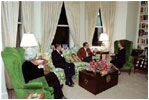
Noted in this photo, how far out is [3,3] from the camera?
11.1ft

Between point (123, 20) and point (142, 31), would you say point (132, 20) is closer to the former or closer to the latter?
point (123, 20)

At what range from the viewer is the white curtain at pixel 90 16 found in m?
5.07

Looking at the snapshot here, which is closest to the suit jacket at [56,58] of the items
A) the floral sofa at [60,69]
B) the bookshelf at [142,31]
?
the floral sofa at [60,69]

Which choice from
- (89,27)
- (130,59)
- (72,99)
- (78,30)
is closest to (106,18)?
(89,27)

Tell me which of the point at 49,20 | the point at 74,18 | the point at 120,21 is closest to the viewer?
the point at 49,20

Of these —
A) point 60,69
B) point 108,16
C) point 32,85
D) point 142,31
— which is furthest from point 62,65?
point 142,31

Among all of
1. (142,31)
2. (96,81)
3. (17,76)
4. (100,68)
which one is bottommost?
(96,81)

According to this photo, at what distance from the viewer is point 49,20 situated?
4.31 meters

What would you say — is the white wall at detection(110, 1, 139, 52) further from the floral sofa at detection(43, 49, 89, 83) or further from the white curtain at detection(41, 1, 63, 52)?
the white curtain at detection(41, 1, 63, 52)

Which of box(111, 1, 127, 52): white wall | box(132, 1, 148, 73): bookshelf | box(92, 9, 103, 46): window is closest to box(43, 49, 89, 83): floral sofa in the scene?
box(92, 9, 103, 46): window

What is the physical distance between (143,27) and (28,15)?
4210 millimetres

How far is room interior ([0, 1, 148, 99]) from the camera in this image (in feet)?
9.34

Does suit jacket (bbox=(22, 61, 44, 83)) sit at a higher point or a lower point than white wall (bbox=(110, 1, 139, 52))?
lower

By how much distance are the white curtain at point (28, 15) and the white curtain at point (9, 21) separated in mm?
228
